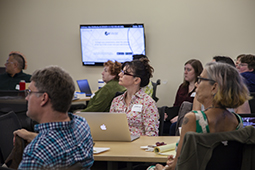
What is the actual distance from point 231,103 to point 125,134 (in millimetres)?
1075

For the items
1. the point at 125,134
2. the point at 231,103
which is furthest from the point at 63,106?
the point at 125,134

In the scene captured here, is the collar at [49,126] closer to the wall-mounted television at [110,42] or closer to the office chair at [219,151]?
the office chair at [219,151]

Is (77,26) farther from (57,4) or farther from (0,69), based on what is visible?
(0,69)

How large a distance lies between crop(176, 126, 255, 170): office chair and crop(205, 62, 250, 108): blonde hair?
22 cm

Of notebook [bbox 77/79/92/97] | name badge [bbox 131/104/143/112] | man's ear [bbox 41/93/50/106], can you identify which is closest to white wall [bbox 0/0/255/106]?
notebook [bbox 77/79/92/97]

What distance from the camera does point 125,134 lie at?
106 inches

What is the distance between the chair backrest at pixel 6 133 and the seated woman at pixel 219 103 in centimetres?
121

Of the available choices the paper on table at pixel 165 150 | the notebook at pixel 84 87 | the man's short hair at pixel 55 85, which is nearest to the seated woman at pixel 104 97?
the paper on table at pixel 165 150

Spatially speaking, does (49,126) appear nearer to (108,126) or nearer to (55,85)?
(55,85)

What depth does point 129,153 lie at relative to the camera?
2.34 m

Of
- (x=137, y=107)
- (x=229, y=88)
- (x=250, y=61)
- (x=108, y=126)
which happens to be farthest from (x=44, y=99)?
(x=250, y=61)

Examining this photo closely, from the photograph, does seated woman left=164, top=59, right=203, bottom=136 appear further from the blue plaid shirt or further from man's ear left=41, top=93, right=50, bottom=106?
man's ear left=41, top=93, right=50, bottom=106

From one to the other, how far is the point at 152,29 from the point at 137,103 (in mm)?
3792

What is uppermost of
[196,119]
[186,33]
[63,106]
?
[186,33]
